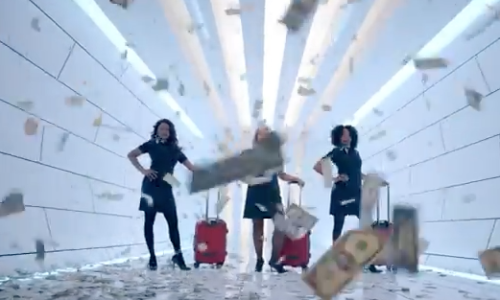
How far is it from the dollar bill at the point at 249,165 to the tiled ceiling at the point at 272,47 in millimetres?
738

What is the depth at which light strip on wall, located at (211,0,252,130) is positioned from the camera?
131 inches

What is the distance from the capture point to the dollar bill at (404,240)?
11.1 feet

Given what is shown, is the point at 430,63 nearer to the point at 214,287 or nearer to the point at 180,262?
the point at 180,262

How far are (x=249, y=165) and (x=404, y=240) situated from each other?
3.47 ft

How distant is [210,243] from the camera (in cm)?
351

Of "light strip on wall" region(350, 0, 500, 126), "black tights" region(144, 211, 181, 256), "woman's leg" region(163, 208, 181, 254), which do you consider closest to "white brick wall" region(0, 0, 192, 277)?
"black tights" region(144, 211, 181, 256)

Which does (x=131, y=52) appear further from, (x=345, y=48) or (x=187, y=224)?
(x=187, y=224)

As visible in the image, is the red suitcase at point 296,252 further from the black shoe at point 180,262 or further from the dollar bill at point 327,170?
the black shoe at point 180,262

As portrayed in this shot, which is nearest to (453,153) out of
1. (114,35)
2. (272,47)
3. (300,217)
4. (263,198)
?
(300,217)

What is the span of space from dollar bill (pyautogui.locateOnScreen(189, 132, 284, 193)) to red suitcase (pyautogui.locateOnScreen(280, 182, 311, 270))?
44 centimetres

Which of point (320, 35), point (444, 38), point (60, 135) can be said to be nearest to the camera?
point (60, 135)

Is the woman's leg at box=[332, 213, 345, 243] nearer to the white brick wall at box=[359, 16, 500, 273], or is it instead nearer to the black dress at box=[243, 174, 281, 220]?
the black dress at box=[243, 174, 281, 220]

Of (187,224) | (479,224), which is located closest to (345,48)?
(479,224)

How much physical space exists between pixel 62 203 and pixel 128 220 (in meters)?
1.29
